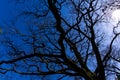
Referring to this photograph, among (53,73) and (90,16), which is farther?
(90,16)

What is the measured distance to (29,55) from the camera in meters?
15.0

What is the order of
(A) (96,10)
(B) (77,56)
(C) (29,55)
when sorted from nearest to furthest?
1. (C) (29,55)
2. (B) (77,56)
3. (A) (96,10)

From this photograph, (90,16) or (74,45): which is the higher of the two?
(90,16)

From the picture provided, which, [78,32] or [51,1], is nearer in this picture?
[51,1]

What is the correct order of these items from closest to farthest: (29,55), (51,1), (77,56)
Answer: (51,1), (29,55), (77,56)

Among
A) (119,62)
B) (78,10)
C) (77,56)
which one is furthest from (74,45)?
(119,62)

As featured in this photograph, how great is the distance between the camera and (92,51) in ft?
56.1

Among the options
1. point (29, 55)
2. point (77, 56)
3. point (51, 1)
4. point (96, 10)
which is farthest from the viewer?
point (96, 10)

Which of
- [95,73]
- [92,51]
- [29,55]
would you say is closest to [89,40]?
[92,51]

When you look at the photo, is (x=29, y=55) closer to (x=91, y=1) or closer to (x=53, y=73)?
(x=53, y=73)

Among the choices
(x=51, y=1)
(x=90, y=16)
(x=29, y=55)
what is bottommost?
(x=29, y=55)

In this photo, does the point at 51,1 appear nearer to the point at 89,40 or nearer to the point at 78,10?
the point at 78,10

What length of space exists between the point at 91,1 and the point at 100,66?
13.6 ft

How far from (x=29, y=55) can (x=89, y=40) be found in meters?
4.50
